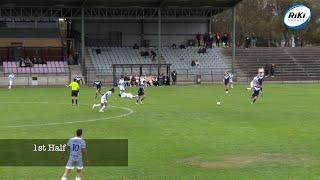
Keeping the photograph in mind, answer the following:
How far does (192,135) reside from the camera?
2305cm

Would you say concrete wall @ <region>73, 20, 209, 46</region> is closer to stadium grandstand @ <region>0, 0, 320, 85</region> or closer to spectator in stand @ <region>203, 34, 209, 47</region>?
stadium grandstand @ <region>0, 0, 320, 85</region>

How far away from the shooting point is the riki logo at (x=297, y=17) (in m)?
50.6

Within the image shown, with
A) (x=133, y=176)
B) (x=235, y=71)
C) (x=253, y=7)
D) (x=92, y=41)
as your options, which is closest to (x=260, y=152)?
(x=133, y=176)

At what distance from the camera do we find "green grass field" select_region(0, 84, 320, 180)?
16203 millimetres

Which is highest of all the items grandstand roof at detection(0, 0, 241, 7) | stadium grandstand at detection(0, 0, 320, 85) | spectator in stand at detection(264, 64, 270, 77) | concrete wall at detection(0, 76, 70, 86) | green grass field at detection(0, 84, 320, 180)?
grandstand roof at detection(0, 0, 241, 7)

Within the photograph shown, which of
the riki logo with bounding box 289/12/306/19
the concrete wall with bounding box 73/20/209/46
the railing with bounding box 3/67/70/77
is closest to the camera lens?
the riki logo with bounding box 289/12/306/19

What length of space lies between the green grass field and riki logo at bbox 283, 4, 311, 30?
41.7 feet

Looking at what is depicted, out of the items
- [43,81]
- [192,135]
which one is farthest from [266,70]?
[192,135]

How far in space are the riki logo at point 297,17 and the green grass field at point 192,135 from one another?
12.7 meters

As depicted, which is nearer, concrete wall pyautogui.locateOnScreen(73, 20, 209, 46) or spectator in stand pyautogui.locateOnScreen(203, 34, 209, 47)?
concrete wall pyautogui.locateOnScreen(73, 20, 209, 46)

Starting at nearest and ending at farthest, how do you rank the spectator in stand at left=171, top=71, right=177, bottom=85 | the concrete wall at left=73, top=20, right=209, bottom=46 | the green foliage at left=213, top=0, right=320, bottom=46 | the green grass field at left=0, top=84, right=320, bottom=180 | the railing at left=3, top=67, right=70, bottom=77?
the green grass field at left=0, top=84, right=320, bottom=180 < the railing at left=3, top=67, right=70, bottom=77 < the spectator in stand at left=171, top=71, right=177, bottom=85 < the concrete wall at left=73, top=20, right=209, bottom=46 < the green foliage at left=213, top=0, right=320, bottom=46

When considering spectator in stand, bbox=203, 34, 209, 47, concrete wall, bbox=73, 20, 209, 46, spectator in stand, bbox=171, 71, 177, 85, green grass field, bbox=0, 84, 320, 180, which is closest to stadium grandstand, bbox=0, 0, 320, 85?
concrete wall, bbox=73, 20, 209, 46

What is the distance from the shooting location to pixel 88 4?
67812 millimetres

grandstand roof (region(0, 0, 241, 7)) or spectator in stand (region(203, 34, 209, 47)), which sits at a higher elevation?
grandstand roof (region(0, 0, 241, 7))
